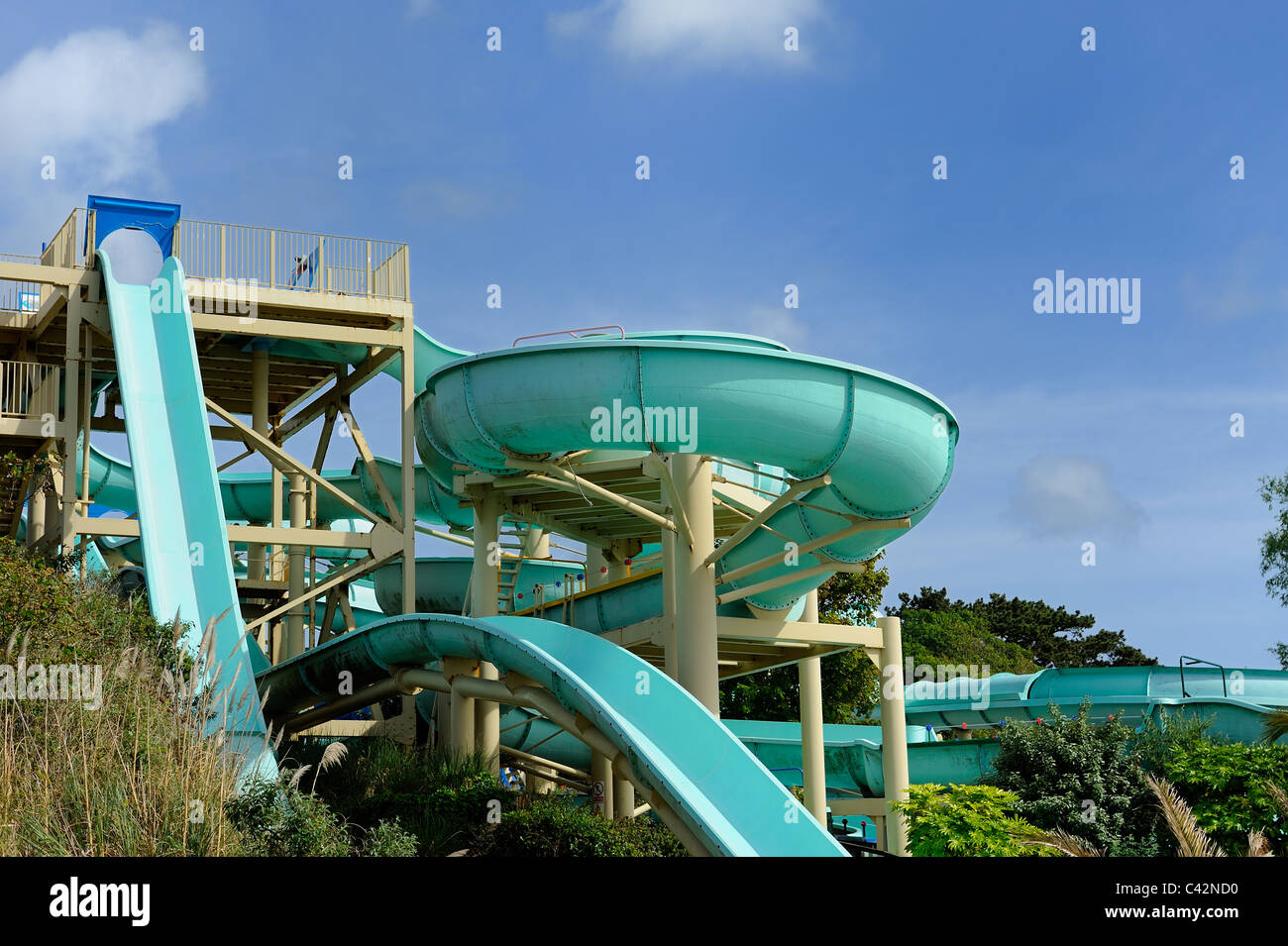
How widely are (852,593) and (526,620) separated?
739 inches

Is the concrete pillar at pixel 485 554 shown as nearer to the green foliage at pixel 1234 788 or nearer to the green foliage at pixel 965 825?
the green foliage at pixel 965 825

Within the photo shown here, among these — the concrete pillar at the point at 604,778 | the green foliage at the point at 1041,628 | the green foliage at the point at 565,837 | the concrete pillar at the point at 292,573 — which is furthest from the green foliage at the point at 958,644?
the green foliage at the point at 565,837

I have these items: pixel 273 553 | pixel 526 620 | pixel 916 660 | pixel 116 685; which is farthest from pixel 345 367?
pixel 916 660

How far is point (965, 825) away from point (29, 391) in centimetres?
1575

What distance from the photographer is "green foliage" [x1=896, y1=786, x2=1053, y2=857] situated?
1431cm

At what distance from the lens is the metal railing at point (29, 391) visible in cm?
2161

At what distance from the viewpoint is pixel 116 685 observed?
12.7 metres

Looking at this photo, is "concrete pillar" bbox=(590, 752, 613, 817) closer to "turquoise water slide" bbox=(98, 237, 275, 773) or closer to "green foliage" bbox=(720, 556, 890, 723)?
"turquoise water slide" bbox=(98, 237, 275, 773)

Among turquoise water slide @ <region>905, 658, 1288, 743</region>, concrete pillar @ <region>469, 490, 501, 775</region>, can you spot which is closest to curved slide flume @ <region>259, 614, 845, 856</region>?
concrete pillar @ <region>469, 490, 501, 775</region>

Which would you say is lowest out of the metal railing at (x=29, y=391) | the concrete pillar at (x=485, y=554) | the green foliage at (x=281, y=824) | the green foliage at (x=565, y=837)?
the green foliage at (x=565, y=837)

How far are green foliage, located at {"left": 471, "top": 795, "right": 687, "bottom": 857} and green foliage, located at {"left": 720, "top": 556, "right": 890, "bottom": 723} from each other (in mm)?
18803

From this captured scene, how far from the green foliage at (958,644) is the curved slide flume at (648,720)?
36.5 m
